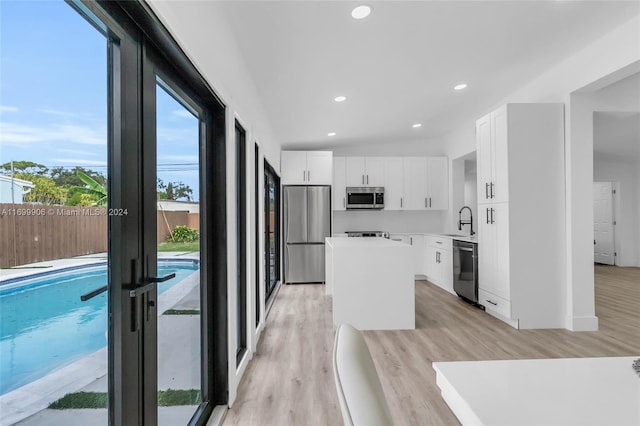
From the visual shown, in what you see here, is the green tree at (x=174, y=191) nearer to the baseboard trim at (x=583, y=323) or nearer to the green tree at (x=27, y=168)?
the green tree at (x=27, y=168)

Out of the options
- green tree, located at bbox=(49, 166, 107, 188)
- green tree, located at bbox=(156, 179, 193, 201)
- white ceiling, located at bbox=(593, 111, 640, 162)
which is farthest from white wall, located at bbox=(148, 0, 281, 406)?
white ceiling, located at bbox=(593, 111, 640, 162)

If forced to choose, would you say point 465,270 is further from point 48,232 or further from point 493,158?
point 48,232

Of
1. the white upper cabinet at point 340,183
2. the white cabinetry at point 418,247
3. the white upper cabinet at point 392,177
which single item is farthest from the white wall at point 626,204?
the white upper cabinet at point 340,183

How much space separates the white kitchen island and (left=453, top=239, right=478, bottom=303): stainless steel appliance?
1.19 meters

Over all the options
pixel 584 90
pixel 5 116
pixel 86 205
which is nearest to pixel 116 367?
pixel 86 205

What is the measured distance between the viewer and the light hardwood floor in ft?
6.41

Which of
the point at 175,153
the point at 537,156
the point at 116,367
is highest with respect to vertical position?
the point at 537,156

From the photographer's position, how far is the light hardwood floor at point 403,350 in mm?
1955

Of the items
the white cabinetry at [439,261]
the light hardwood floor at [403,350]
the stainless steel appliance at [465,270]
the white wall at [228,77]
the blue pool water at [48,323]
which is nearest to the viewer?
the blue pool water at [48,323]

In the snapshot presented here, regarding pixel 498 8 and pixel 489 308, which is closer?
pixel 498 8

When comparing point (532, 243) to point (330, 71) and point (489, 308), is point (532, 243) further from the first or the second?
point (330, 71)

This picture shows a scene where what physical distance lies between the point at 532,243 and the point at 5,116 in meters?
4.04

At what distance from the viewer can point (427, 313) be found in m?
3.92

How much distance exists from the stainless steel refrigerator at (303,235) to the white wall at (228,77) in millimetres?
2632
